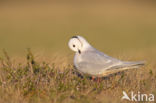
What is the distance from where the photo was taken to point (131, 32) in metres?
24.5

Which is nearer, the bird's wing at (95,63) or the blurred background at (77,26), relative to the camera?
the bird's wing at (95,63)

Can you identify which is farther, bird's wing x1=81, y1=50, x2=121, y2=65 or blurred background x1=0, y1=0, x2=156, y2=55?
blurred background x1=0, y1=0, x2=156, y2=55

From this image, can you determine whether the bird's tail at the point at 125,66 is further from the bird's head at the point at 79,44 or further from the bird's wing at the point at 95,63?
the bird's head at the point at 79,44

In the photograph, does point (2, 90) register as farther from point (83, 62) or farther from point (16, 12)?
point (16, 12)

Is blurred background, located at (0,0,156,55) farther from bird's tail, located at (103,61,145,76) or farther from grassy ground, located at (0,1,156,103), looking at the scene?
bird's tail, located at (103,61,145,76)

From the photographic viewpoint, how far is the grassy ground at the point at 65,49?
17.3 ft

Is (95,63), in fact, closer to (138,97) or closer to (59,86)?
(59,86)

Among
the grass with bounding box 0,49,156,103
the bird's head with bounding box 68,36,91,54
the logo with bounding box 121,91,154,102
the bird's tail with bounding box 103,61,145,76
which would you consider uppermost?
the bird's head with bounding box 68,36,91,54

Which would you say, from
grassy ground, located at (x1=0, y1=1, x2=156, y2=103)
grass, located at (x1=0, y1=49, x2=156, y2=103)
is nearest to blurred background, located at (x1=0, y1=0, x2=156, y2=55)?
grassy ground, located at (x1=0, y1=1, x2=156, y2=103)

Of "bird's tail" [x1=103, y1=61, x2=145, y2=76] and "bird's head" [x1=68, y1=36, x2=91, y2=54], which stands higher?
"bird's head" [x1=68, y1=36, x2=91, y2=54]

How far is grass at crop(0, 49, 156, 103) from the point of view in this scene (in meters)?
5.02

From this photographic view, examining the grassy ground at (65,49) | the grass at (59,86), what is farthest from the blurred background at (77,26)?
the grass at (59,86)

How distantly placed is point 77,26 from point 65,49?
10716 mm

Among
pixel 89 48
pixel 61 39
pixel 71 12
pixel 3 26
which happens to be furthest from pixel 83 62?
pixel 71 12
